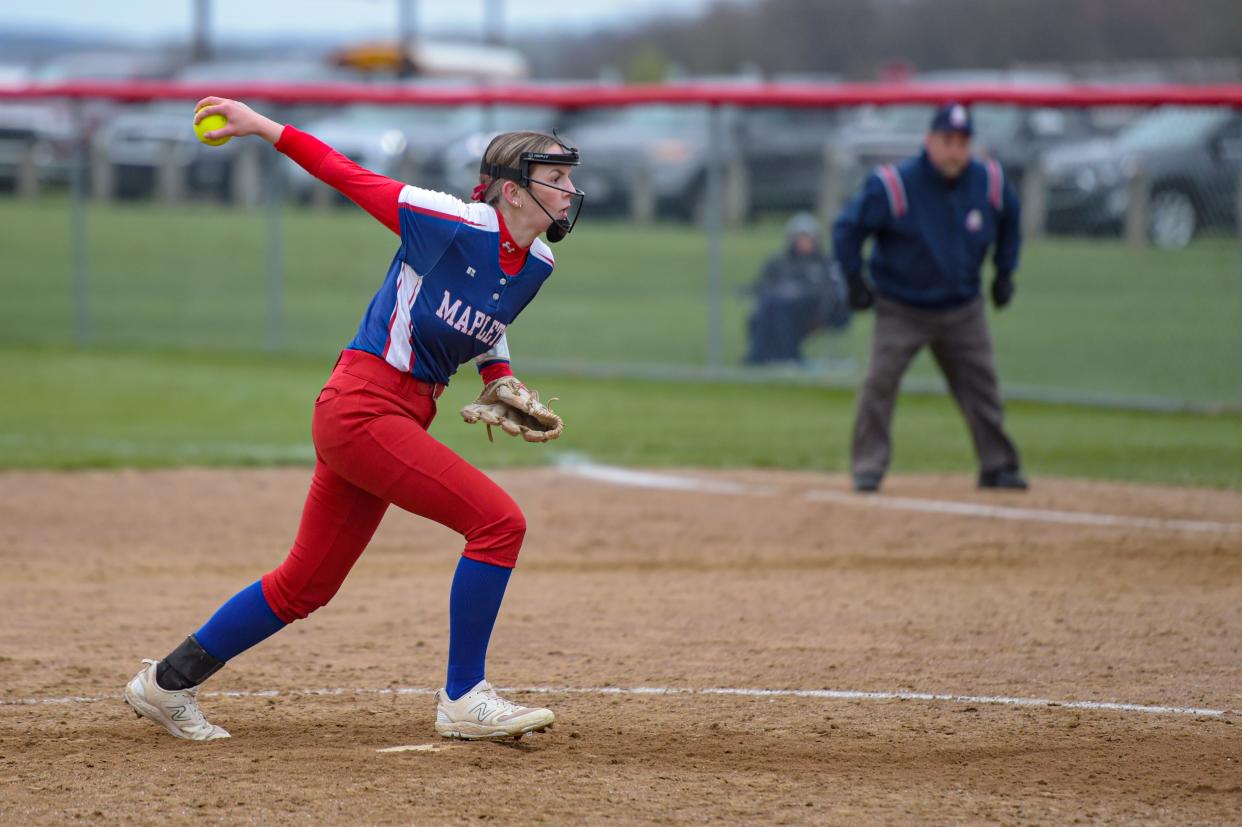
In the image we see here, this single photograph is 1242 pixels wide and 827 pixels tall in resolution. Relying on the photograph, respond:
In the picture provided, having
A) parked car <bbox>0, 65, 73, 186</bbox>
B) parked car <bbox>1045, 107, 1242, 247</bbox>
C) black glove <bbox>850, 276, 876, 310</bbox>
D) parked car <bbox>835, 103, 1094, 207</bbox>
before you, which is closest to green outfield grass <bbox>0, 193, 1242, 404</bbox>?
parked car <bbox>1045, 107, 1242, 247</bbox>

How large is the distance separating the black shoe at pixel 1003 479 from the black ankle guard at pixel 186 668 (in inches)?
211

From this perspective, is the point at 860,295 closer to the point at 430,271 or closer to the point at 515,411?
the point at 515,411

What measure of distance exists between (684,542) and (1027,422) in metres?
4.45

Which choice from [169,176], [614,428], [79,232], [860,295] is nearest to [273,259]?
[79,232]

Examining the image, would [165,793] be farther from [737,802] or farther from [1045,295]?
[1045,295]

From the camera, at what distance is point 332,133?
22.3 meters

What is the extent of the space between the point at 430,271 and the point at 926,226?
4590 millimetres

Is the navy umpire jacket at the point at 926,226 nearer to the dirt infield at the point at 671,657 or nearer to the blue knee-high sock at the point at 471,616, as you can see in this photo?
the dirt infield at the point at 671,657

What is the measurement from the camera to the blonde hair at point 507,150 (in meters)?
4.60

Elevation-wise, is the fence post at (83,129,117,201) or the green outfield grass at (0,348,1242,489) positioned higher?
the fence post at (83,129,117,201)

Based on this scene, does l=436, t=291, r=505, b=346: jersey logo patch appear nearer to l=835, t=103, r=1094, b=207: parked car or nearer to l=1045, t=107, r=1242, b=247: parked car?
l=835, t=103, r=1094, b=207: parked car

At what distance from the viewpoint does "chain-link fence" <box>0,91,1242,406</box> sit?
12.7 m

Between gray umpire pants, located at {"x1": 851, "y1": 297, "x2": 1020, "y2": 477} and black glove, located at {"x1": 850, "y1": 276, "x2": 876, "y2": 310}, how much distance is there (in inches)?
4.0

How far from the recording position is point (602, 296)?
51.6 ft
